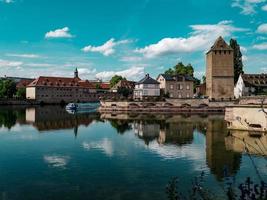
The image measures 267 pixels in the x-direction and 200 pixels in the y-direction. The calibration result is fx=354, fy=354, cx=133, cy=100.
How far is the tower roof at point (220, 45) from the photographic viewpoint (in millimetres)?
79375

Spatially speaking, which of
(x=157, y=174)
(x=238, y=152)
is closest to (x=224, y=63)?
(x=238, y=152)

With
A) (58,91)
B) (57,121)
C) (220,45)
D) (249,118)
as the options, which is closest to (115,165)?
(249,118)

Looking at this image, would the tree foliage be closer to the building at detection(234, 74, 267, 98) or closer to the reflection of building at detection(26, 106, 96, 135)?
the building at detection(234, 74, 267, 98)

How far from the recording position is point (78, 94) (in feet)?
400

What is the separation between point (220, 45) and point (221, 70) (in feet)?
18.7

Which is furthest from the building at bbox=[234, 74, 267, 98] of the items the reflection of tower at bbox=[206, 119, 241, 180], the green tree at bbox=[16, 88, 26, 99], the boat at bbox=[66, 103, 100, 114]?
the green tree at bbox=[16, 88, 26, 99]

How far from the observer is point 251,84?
85.2 metres

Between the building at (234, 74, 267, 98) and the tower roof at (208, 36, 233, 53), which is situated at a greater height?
the tower roof at (208, 36, 233, 53)

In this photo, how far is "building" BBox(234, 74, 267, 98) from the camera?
278 feet

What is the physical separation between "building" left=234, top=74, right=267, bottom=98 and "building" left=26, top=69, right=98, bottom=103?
185 ft

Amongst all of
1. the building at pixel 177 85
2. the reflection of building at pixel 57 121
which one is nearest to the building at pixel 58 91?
the building at pixel 177 85

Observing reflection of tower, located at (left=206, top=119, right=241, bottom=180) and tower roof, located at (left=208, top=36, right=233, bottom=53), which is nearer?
reflection of tower, located at (left=206, top=119, right=241, bottom=180)

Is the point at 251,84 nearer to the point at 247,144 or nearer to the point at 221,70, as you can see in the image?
the point at 221,70

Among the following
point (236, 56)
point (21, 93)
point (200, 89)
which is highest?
point (236, 56)
